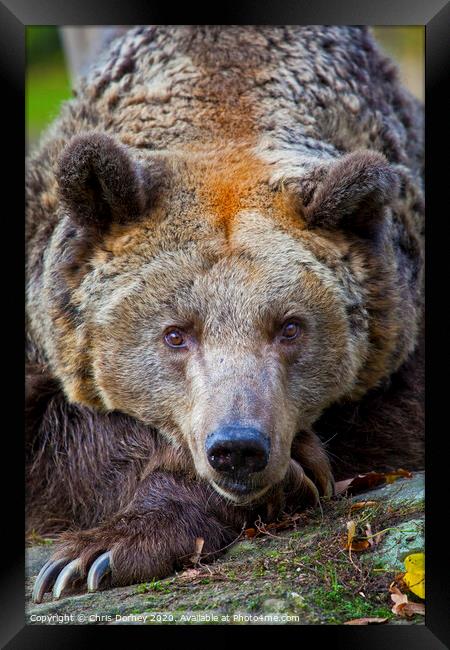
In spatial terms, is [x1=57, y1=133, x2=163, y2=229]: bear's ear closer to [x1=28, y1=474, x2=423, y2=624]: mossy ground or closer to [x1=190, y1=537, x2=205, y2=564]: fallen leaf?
[x1=190, y1=537, x2=205, y2=564]: fallen leaf

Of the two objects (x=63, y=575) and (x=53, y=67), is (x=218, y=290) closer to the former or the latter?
(x=63, y=575)

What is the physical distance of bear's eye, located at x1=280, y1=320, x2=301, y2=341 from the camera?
17.6ft

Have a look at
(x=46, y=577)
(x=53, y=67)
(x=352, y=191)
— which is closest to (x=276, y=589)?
(x=46, y=577)

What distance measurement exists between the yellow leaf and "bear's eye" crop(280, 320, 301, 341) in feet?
4.44

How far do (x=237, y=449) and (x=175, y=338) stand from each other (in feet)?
2.97

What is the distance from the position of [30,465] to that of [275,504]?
166 centimetres

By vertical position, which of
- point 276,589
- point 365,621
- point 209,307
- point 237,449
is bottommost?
point 365,621

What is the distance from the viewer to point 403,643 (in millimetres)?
5043

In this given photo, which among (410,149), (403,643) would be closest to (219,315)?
(403,643)

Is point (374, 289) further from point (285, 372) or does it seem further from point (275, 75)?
point (275, 75)

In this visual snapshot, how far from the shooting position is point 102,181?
5375 mm

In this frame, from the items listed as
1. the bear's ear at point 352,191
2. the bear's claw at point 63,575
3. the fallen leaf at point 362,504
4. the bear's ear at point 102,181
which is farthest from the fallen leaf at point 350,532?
the bear's ear at point 102,181
